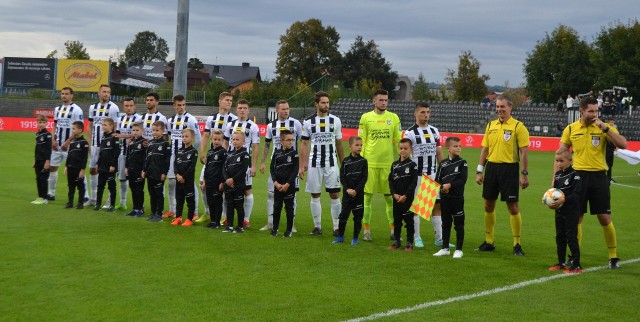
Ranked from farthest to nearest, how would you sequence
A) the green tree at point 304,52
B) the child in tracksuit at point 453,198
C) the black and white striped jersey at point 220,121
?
the green tree at point 304,52, the black and white striped jersey at point 220,121, the child in tracksuit at point 453,198

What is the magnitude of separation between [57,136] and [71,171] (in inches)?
61.6

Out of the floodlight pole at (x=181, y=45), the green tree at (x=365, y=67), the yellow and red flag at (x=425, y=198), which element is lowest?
the yellow and red flag at (x=425, y=198)

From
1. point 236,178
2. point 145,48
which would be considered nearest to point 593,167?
point 236,178

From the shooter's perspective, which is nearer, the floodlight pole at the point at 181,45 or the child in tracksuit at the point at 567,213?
the child in tracksuit at the point at 567,213

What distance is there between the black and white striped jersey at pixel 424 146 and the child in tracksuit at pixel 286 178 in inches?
68.8

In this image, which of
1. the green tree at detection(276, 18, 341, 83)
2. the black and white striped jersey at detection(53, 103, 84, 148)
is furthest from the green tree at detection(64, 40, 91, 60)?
the black and white striped jersey at detection(53, 103, 84, 148)

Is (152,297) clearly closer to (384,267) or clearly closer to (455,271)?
(384,267)

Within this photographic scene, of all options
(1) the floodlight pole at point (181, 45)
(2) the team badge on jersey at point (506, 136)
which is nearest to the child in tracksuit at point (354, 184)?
(2) the team badge on jersey at point (506, 136)

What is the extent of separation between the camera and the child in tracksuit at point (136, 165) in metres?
14.6

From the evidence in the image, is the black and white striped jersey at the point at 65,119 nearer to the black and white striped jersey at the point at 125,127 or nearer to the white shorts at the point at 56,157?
the white shorts at the point at 56,157

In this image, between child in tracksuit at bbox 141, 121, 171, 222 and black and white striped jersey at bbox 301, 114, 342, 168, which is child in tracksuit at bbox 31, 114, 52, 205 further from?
black and white striped jersey at bbox 301, 114, 342, 168

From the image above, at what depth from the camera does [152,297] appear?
8.47m

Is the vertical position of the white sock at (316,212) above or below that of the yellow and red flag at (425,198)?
below

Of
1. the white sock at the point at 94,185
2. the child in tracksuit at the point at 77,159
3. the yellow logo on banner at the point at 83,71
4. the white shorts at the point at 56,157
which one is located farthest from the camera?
the yellow logo on banner at the point at 83,71
